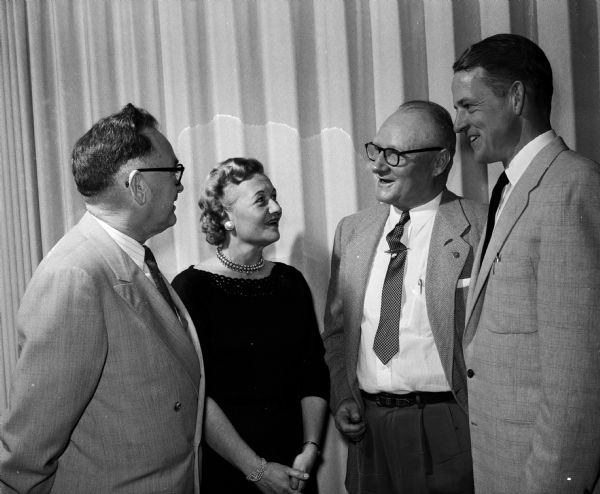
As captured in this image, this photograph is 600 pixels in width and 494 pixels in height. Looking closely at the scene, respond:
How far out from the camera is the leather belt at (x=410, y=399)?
211cm

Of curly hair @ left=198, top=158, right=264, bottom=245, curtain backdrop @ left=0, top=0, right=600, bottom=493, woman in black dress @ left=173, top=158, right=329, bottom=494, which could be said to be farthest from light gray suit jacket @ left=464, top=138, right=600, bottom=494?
curtain backdrop @ left=0, top=0, right=600, bottom=493

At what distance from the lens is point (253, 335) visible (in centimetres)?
227

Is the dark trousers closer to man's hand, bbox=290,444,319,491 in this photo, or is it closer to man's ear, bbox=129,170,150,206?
man's hand, bbox=290,444,319,491

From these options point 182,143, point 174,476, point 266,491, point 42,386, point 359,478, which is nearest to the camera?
point 42,386

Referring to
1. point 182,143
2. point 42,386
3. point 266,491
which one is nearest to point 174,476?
point 42,386

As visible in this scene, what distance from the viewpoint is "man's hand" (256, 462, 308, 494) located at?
2.09 metres

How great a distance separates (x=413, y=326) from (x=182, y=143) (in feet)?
4.72

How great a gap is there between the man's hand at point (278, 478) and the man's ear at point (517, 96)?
1360mm

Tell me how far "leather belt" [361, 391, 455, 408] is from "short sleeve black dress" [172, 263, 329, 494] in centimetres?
27

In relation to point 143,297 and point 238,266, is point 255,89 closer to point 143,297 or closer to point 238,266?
point 238,266

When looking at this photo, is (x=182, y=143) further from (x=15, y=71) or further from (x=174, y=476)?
(x=174, y=476)

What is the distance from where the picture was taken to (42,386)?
4.53 ft

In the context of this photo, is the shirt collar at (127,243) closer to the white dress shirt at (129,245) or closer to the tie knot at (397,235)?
the white dress shirt at (129,245)

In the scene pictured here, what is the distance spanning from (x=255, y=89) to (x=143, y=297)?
1.56 metres
